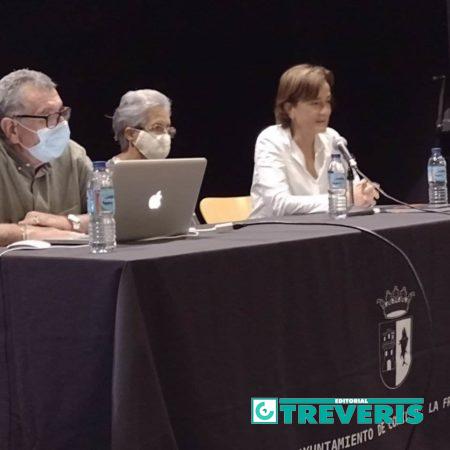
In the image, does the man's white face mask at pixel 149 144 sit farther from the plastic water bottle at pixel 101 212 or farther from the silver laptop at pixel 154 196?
the plastic water bottle at pixel 101 212

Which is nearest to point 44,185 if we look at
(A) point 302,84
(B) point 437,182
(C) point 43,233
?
(C) point 43,233

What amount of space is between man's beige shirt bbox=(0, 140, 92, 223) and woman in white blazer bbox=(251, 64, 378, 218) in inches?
30.9

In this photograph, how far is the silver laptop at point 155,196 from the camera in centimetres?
217

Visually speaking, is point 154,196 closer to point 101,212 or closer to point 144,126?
point 101,212

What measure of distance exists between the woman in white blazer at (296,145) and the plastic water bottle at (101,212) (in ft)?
4.98

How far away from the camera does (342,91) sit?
6.12 metres

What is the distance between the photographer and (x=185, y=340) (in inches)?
75.2

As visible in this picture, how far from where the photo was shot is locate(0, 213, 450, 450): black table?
1817 millimetres

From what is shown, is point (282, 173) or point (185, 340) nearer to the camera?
point (185, 340)

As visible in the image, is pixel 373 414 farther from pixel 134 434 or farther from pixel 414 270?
pixel 134 434

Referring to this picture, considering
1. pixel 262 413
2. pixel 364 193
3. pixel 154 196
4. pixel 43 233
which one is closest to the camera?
pixel 262 413

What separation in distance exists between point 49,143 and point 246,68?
3.02m

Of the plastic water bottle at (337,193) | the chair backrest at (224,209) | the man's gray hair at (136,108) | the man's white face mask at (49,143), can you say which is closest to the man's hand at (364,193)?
the plastic water bottle at (337,193)

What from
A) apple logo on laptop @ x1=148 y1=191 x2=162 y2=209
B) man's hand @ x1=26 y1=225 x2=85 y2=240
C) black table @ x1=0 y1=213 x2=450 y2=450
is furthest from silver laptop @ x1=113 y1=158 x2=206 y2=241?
man's hand @ x1=26 y1=225 x2=85 y2=240
